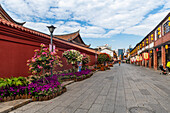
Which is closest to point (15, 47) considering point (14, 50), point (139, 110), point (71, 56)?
point (14, 50)

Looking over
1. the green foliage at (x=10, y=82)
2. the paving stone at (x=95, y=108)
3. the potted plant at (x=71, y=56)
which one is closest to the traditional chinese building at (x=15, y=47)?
the green foliage at (x=10, y=82)

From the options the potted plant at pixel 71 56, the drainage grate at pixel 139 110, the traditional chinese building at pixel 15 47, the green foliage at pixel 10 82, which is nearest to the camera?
the drainage grate at pixel 139 110

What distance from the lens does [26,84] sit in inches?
199

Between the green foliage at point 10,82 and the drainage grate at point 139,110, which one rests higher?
the green foliage at point 10,82

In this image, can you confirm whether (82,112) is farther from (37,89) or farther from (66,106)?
(37,89)

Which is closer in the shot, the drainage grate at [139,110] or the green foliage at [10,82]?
the drainage grate at [139,110]

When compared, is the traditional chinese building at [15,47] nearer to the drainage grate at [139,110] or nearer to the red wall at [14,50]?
the red wall at [14,50]

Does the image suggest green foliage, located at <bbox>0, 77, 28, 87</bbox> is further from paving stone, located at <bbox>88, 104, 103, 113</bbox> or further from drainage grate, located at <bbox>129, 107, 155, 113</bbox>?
drainage grate, located at <bbox>129, 107, 155, 113</bbox>

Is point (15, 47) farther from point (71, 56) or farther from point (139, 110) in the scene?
point (139, 110)

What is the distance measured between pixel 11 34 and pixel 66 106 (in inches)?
182

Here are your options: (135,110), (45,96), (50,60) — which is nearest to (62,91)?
(45,96)

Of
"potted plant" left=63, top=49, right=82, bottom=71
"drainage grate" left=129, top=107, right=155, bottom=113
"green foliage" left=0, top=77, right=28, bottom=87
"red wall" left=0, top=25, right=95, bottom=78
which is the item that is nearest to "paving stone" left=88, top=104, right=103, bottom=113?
"drainage grate" left=129, top=107, right=155, bottom=113

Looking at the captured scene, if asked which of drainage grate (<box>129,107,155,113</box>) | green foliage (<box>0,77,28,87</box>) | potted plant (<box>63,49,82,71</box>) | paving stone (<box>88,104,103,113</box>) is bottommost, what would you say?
paving stone (<box>88,104,103,113</box>)

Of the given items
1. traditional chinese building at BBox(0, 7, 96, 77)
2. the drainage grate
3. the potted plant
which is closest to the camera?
the drainage grate
